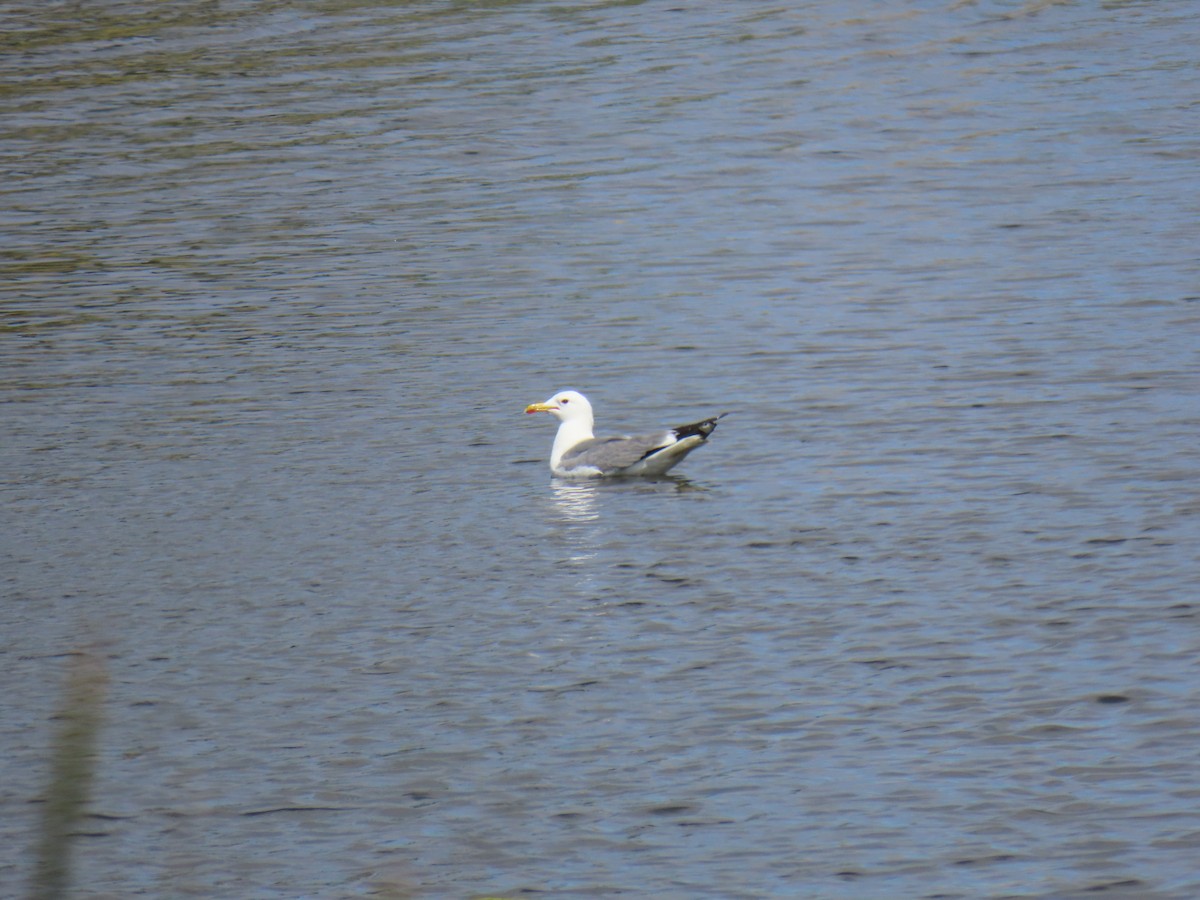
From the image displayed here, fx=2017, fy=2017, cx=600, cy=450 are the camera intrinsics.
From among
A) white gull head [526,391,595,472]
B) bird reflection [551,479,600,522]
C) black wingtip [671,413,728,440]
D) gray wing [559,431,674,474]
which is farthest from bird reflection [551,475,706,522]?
black wingtip [671,413,728,440]

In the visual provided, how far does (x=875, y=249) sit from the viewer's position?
28047mm

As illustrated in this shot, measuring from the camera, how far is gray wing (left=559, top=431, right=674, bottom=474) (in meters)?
18.3

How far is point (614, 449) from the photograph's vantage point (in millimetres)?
18438

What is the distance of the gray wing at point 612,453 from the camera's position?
18.3m

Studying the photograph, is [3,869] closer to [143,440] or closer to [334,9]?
[143,440]

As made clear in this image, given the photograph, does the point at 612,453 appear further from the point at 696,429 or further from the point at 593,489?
the point at 696,429

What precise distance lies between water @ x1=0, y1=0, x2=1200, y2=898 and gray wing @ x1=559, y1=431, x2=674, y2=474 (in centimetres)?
34

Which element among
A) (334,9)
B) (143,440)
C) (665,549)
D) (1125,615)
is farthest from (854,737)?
(334,9)

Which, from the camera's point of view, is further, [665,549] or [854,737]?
[665,549]

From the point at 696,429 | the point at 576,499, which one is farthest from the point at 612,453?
the point at 696,429

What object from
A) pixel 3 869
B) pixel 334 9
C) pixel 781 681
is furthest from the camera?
pixel 334 9

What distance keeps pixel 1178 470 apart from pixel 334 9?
3837cm

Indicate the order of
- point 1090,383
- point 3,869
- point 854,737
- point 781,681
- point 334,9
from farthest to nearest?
point 334,9, point 1090,383, point 781,681, point 854,737, point 3,869

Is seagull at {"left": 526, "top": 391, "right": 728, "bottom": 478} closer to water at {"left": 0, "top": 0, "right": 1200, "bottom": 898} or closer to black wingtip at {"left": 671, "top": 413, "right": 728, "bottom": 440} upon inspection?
black wingtip at {"left": 671, "top": 413, "right": 728, "bottom": 440}
